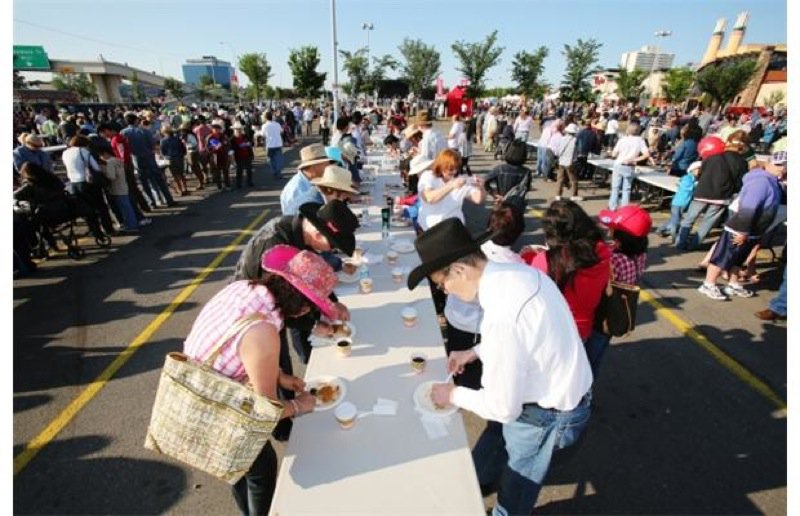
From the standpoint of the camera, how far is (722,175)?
648cm

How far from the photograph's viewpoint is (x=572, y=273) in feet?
9.14

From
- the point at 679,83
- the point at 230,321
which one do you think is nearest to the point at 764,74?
the point at 679,83

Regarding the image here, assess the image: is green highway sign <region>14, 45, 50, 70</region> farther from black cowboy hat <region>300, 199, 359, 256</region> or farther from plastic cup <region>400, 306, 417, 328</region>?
plastic cup <region>400, 306, 417, 328</region>

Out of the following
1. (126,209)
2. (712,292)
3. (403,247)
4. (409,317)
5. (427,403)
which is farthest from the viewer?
(126,209)

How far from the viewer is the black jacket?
6.46 m

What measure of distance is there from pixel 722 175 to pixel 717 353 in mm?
3618

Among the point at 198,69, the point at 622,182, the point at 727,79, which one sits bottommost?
the point at 622,182

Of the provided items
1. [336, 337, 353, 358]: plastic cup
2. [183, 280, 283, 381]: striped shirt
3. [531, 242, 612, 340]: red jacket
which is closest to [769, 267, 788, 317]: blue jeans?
[531, 242, 612, 340]: red jacket

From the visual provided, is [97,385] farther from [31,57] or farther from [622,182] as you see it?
[31,57]

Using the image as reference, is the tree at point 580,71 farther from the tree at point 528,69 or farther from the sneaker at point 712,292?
the sneaker at point 712,292

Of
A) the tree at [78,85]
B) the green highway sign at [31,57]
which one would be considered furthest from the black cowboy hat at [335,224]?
the tree at [78,85]
